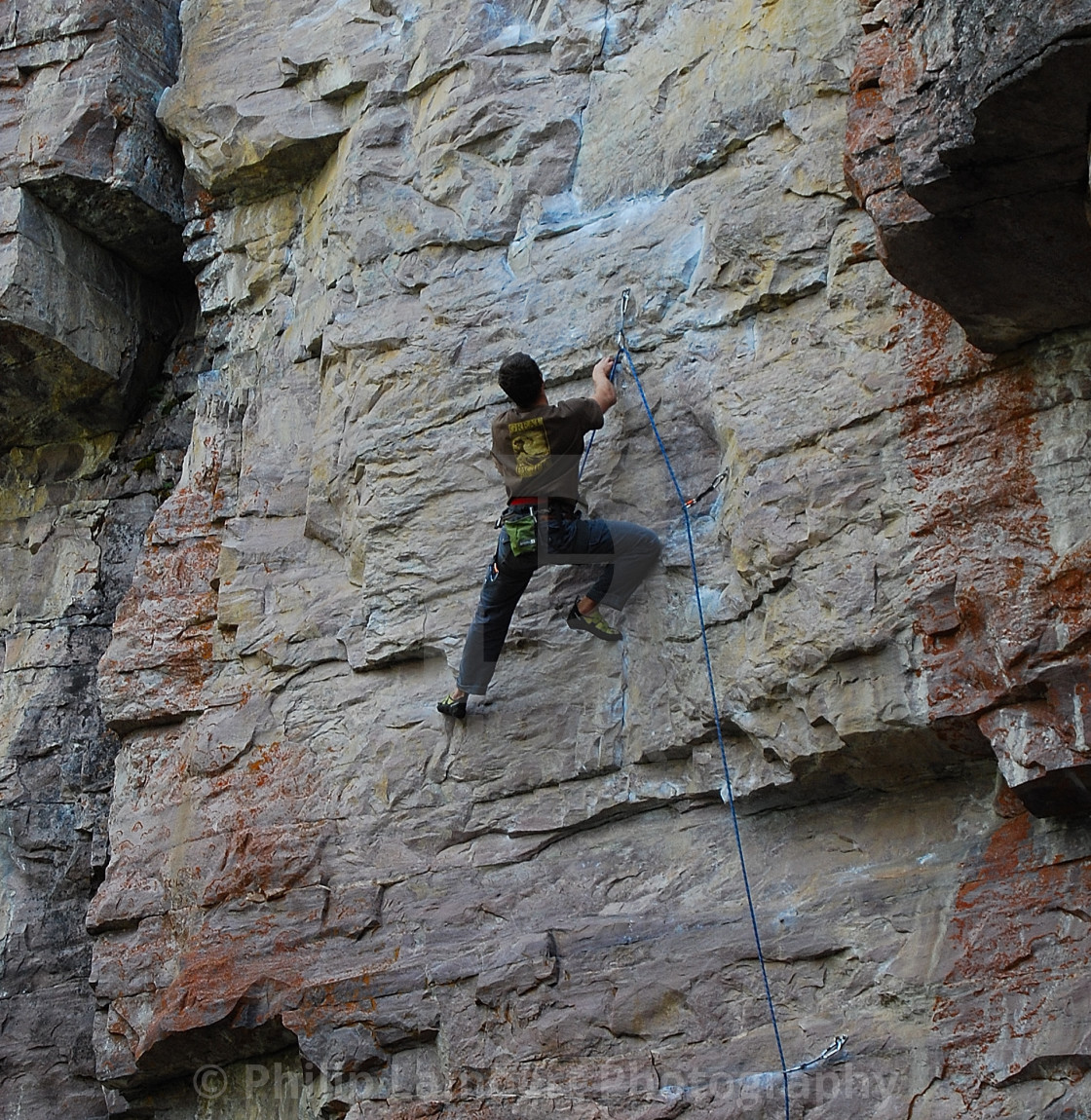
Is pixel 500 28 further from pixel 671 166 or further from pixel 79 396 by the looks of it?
pixel 79 396

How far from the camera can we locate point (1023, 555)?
5.91 meters

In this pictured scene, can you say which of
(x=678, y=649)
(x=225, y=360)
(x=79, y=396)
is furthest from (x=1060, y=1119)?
(x=79, y=396)

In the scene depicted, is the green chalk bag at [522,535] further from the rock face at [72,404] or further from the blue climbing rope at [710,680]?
the rock face at [72,404]

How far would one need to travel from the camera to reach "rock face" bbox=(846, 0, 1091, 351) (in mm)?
5062

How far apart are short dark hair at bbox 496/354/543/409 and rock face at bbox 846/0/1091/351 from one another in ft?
A: 5.56

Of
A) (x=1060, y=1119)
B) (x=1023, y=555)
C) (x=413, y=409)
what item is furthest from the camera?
(x=413, y=409)

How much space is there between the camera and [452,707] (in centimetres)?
736

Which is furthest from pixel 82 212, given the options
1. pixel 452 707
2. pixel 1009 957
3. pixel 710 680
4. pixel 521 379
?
pixel 1009 957

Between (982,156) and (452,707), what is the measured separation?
3.62 metres

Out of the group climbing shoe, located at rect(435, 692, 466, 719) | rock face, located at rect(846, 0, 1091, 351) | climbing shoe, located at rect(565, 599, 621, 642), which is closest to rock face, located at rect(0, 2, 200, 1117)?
climbing shoe, located at rect(435, 692, 466, 719)

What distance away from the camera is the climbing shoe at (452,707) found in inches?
289

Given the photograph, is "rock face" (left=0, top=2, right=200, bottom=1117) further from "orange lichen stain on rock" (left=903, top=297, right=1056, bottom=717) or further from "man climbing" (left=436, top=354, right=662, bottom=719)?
"orange lichen stain on rock" (left=903, top=297, right=1056, bottom=717)

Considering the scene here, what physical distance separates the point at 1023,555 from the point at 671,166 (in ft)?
9.72

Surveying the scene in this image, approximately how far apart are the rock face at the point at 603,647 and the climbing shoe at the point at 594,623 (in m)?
A: 0.10
